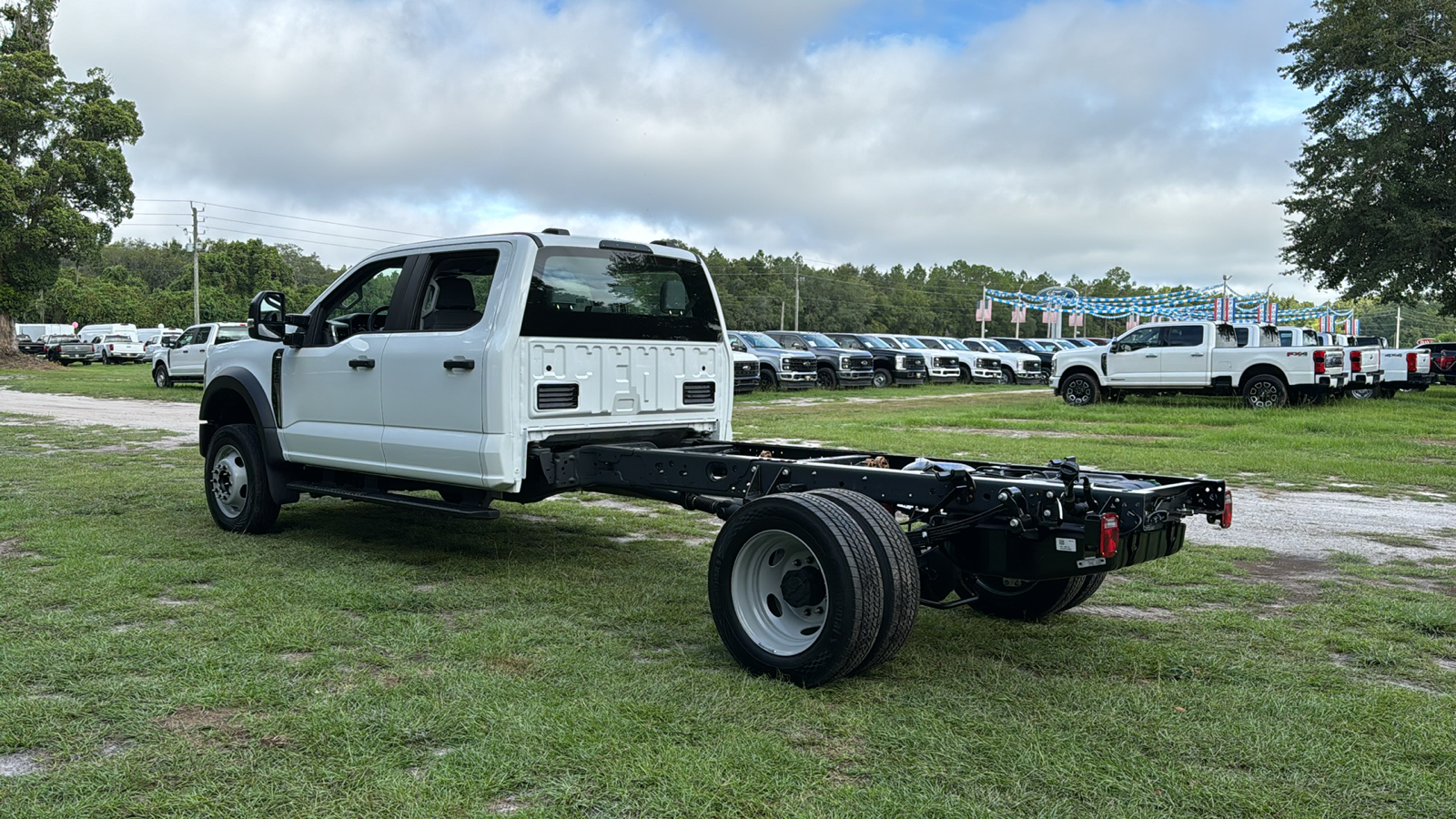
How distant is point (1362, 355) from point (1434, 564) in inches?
708

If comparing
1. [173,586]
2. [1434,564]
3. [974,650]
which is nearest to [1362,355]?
[1434,564]

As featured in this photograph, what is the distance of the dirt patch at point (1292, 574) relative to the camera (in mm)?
6020

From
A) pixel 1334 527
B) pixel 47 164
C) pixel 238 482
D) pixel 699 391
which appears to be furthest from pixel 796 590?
pixel 47 164

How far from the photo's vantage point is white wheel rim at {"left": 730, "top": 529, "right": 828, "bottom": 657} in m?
4.48

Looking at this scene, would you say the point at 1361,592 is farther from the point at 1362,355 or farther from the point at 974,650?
the point at 1362,355

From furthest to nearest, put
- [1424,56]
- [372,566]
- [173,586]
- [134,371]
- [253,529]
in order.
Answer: [134,371], [1424,56], [253,529], [372,566], [173,586]

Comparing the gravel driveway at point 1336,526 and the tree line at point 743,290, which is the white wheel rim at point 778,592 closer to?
the gravel driveway at point 1336,526

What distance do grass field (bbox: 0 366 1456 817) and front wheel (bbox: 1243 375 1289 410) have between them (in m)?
15.6

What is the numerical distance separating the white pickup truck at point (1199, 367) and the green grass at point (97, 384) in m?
18.2

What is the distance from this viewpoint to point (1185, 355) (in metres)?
22.0

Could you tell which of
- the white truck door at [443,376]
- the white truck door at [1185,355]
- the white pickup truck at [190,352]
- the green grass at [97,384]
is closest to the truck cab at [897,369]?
the white truck door at [1185,355]

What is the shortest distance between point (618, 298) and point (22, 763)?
399cm

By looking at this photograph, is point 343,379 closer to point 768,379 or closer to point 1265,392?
point 1265,392

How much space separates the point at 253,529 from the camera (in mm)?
7418
